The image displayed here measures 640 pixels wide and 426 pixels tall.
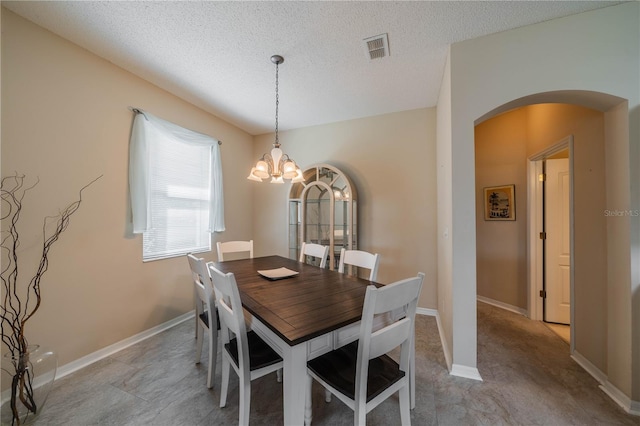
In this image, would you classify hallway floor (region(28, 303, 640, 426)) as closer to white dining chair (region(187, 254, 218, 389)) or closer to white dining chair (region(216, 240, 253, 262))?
white dining chair (region(187, 254, 218, 389))

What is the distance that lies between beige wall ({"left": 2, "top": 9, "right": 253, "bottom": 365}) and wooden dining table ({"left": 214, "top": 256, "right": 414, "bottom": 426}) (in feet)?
4.29

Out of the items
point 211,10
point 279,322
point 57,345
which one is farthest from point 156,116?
point 279,322

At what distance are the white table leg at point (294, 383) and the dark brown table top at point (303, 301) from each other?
0.07 m

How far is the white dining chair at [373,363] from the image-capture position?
1.03 m

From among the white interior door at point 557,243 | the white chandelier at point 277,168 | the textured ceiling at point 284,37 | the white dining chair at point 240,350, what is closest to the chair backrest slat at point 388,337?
the white dining chair at point 240,350

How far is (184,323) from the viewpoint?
2.80 m

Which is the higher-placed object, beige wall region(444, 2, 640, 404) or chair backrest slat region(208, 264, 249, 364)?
beige wall region(444, 2, 640, 404)

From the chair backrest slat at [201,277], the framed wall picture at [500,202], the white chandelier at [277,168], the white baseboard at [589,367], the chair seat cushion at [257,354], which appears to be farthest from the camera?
the framed wall picture at [500,202]

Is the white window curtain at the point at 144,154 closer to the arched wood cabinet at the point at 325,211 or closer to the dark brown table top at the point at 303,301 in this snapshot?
the dark brown table top at the point at 303,301

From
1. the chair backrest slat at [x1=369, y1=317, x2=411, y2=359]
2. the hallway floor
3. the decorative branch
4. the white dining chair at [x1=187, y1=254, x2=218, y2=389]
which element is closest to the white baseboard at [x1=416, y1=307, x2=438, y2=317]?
the hallway floor

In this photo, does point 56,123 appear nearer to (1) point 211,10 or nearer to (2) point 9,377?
(1) point 211,10

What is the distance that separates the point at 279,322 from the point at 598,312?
98.9 inches

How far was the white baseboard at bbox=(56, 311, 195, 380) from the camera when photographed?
1.92 m

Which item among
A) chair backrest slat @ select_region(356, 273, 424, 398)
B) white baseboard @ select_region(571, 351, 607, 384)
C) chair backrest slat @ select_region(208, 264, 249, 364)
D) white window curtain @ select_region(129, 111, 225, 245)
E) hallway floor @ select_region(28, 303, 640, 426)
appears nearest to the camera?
chair backrest slat @ select_region(356, 273, 424, 398)
